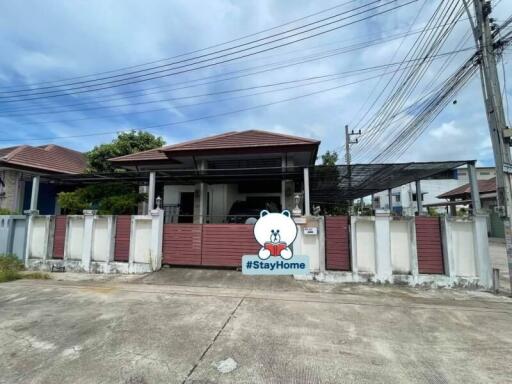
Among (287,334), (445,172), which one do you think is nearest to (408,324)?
(287,334)

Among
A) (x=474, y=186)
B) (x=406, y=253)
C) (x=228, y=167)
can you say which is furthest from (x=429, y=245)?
(x=228, y=167)

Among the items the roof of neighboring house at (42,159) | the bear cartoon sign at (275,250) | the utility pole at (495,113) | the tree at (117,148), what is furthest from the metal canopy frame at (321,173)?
the tree at (117,148)

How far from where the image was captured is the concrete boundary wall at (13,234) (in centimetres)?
865

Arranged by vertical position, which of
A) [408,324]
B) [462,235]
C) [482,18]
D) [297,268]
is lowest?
[408,324]

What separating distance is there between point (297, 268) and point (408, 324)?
299 cm

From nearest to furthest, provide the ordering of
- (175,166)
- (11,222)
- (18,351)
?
(18,351) → (11,222) → (175,166)

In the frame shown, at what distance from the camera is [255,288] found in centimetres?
641

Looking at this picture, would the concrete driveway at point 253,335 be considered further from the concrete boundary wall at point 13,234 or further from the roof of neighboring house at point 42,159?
the roof of neighboring house at point 42,159

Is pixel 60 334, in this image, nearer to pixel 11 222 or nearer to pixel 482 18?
pixel 11 222

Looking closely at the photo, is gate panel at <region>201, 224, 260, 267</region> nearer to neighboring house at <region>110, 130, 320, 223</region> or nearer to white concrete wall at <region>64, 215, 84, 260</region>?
neighboring house at <region>110, 130, 320, 223</region>

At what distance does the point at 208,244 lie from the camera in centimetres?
791

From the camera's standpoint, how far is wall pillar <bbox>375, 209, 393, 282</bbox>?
6.69 meters

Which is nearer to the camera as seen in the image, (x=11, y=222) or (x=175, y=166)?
(x=11, y=222)

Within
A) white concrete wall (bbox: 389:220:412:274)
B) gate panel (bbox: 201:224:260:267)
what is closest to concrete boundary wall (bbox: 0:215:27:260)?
gate panel (bbox: 201:224:260:267)
